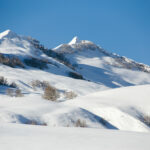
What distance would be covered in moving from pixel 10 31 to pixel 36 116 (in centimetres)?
4906

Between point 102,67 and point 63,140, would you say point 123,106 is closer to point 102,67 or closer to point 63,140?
point 63,140

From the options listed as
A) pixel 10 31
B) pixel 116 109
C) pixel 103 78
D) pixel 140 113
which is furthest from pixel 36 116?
pixel 10 31

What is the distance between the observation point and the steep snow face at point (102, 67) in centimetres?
3951

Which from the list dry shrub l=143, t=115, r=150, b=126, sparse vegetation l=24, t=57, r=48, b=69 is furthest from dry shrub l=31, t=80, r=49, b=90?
dry shrub l=143, t=115, r=150, b=126

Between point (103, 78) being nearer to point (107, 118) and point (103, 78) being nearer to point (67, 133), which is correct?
point (107, 118)

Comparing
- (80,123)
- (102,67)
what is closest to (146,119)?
(80,123)

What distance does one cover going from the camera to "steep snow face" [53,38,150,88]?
39506mm

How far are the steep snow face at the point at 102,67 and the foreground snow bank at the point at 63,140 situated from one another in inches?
1214

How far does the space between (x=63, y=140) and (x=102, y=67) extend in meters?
46.7

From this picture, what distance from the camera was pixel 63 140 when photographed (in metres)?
3.26

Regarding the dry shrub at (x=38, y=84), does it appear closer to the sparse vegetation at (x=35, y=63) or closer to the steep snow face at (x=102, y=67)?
the sparse vegetation at (x=35, y=63)

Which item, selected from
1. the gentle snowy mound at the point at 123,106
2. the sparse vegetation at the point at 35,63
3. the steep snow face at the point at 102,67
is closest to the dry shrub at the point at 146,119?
the gentle snowy mound at the point at 123,106

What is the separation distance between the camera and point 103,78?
3862 cm

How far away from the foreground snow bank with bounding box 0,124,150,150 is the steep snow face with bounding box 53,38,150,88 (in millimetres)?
Answer: 30829
